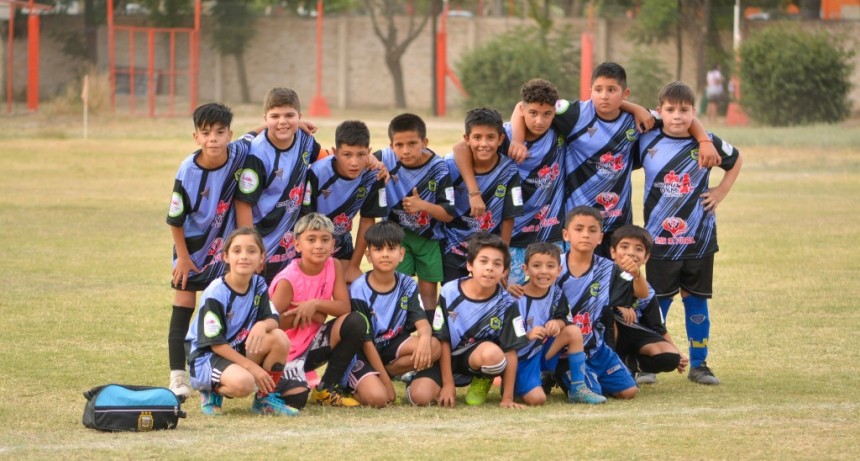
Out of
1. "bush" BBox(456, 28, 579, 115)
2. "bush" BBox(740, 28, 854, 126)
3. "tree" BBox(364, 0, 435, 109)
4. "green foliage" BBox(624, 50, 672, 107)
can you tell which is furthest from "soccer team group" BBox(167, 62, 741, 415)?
"tree" BBox(364, 0, 435, 109)

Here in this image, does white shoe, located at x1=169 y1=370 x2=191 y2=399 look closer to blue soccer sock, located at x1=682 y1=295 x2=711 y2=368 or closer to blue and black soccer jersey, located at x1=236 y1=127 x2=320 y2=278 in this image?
blue and black soccer jersey, located at x1=236 y1=127 x2=320 y2=278

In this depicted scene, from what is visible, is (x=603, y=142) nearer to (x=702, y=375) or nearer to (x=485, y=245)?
(x=485, y=245)

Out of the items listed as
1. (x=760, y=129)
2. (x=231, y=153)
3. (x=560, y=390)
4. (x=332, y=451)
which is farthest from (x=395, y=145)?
(x=760, y=129)

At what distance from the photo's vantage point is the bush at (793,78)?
93.9 ft

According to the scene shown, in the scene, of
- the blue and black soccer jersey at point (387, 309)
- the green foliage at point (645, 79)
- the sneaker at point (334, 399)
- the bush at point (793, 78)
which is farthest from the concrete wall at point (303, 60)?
the sneaker at point (334, 399)

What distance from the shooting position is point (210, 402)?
5.94 m

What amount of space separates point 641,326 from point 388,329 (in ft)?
4.48

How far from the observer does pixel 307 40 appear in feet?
132

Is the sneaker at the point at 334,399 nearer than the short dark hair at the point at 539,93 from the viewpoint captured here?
Yes

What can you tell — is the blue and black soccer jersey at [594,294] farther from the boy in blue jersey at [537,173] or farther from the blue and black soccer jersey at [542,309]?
the boy in blue jersey at [537,173]

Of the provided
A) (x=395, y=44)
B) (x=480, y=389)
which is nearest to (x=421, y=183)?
(x=480, y=389)

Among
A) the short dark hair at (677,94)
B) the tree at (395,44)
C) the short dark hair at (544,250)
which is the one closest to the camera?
the short dark hair at (544,250)

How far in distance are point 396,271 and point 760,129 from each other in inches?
860

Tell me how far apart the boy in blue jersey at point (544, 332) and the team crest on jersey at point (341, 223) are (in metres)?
1.04
